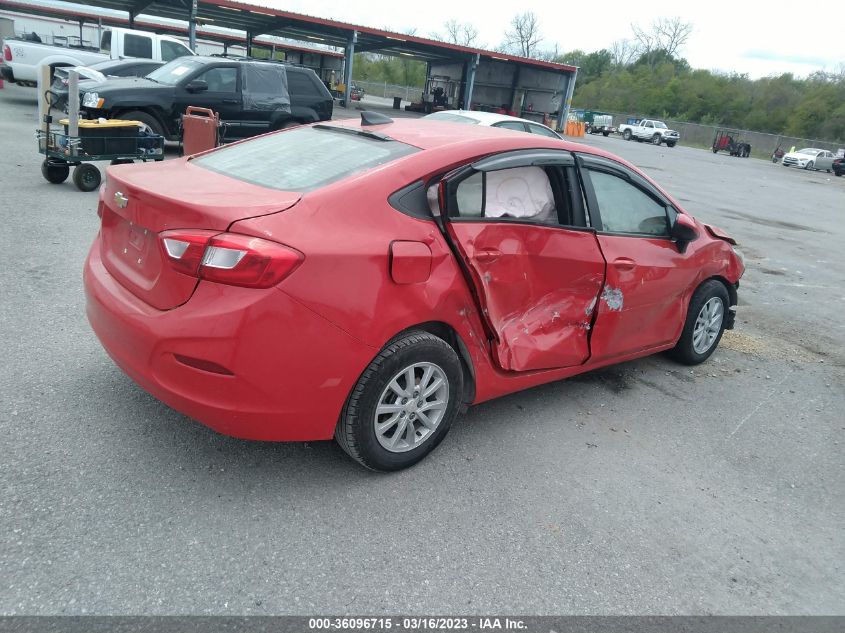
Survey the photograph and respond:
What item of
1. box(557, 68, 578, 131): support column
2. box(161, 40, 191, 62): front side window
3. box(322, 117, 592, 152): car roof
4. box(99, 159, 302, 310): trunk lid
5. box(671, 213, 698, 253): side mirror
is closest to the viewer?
box(99, 159, 302, 310): trunk lid

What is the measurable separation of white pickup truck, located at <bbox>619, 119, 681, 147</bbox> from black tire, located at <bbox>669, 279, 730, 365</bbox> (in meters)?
47.3

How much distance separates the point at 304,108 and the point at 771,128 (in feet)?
229

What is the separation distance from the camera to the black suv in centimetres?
1095

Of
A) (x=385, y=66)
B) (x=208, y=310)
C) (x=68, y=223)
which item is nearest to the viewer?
(x=208, y=310)

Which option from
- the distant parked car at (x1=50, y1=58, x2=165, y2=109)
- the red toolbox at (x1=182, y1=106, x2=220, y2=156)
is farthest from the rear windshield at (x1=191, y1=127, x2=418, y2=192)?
the distant parked car at (x1=50, y1=58, x2=165, y2=109)

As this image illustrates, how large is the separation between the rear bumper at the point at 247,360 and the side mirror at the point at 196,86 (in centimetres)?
997

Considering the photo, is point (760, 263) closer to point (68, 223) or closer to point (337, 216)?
point (337, 216)

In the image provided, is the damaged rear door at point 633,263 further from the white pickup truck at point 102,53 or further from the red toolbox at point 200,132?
the white pickup truck at point 102,53

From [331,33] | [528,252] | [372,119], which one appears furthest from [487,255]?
[331,33]

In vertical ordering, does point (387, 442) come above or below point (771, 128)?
below

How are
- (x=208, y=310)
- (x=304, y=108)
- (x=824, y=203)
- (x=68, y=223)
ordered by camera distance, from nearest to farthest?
1. (x=208, y=310)
2. (x=68, y=223)
3. (x=304, y=108)
4. (x=824, y=203)

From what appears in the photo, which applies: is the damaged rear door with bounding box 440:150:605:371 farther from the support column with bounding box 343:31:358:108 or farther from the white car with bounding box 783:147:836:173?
the white car with bounding box 783:147:836:173

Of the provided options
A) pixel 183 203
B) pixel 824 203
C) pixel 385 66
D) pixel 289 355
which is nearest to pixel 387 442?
pixel 289 355

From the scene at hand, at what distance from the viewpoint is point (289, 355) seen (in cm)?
258
